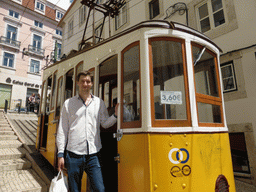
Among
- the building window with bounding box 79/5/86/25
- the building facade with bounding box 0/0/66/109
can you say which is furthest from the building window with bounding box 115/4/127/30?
the building facade with bounding box 0/0/66/109

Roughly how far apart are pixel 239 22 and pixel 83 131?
233 inches

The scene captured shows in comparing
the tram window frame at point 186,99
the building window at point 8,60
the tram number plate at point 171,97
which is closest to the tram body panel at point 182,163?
the tram window frame at point 186,99

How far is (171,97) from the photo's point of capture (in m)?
2.49

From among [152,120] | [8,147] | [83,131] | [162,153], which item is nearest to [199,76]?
[152,120]

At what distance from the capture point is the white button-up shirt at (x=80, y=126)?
2344 mm

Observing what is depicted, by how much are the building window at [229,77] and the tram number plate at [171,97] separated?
13.9ft

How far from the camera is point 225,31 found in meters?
6.20

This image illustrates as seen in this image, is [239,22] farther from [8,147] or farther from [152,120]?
[8,147]

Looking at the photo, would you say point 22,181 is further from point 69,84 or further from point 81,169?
point 81,169

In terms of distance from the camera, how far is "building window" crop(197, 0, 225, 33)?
6.54 m

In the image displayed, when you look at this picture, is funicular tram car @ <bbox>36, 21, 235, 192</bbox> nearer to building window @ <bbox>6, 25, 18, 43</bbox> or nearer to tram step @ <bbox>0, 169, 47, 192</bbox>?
tram step @ <bbox>0, 169, 47, 192</bbox>

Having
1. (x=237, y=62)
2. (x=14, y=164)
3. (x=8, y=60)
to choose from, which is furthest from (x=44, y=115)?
(x=8, y=60)

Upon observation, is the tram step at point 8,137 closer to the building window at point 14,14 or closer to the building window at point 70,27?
the building window at point 70,27

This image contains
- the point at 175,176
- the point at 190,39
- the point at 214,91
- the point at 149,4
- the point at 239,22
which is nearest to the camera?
the point at 175,176
